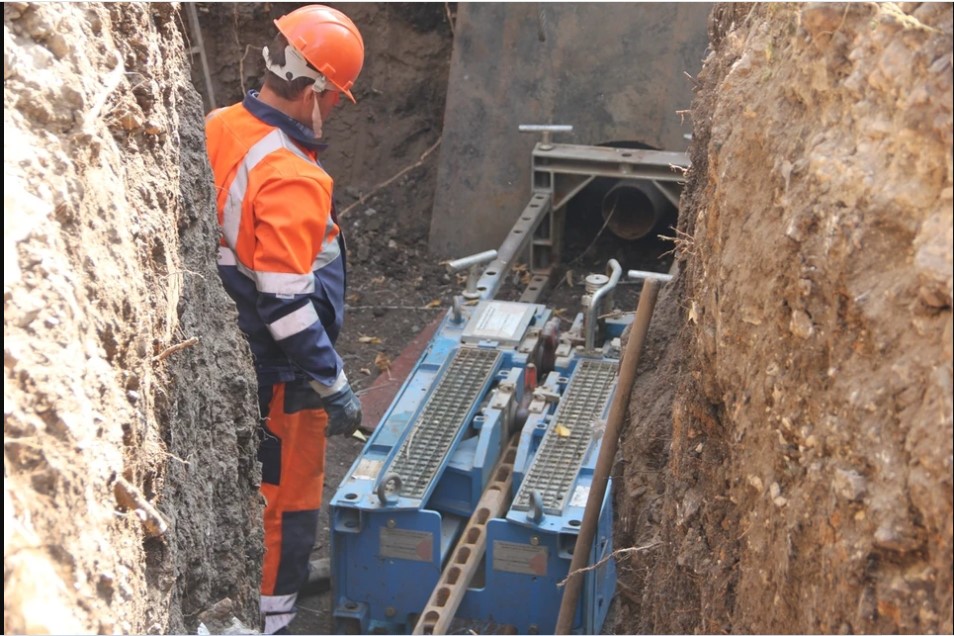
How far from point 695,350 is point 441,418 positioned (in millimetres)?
2089

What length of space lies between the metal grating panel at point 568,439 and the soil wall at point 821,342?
1.25 metres

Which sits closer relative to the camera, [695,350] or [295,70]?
[695,350]

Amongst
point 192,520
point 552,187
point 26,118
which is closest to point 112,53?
point 26,118

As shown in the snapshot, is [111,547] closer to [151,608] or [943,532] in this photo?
[151,608]

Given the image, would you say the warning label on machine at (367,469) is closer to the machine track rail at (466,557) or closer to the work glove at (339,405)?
A: the work glove at (339,405)

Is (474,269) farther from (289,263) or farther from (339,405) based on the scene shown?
(289,263)

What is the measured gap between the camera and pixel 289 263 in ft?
13.6

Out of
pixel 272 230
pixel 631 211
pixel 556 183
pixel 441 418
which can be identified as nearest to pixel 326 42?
pixel 272 230

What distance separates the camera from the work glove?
4.50m

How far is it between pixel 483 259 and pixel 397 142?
9.72ft

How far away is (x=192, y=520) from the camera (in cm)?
295

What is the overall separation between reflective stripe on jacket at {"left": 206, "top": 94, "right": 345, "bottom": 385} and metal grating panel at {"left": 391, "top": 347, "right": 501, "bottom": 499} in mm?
552

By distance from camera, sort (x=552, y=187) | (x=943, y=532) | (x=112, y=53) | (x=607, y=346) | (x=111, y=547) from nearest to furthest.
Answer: (x=943, y=532)
(x=111, y=547)
(x=112, y=53)
(x=607, y=346)
(x=552, y=187)

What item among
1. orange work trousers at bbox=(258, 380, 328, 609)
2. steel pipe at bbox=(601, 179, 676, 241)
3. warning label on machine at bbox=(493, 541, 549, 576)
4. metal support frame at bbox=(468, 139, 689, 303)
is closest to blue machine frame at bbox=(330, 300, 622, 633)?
warning label on machine at bbox=(493, 541, 549, 576)
